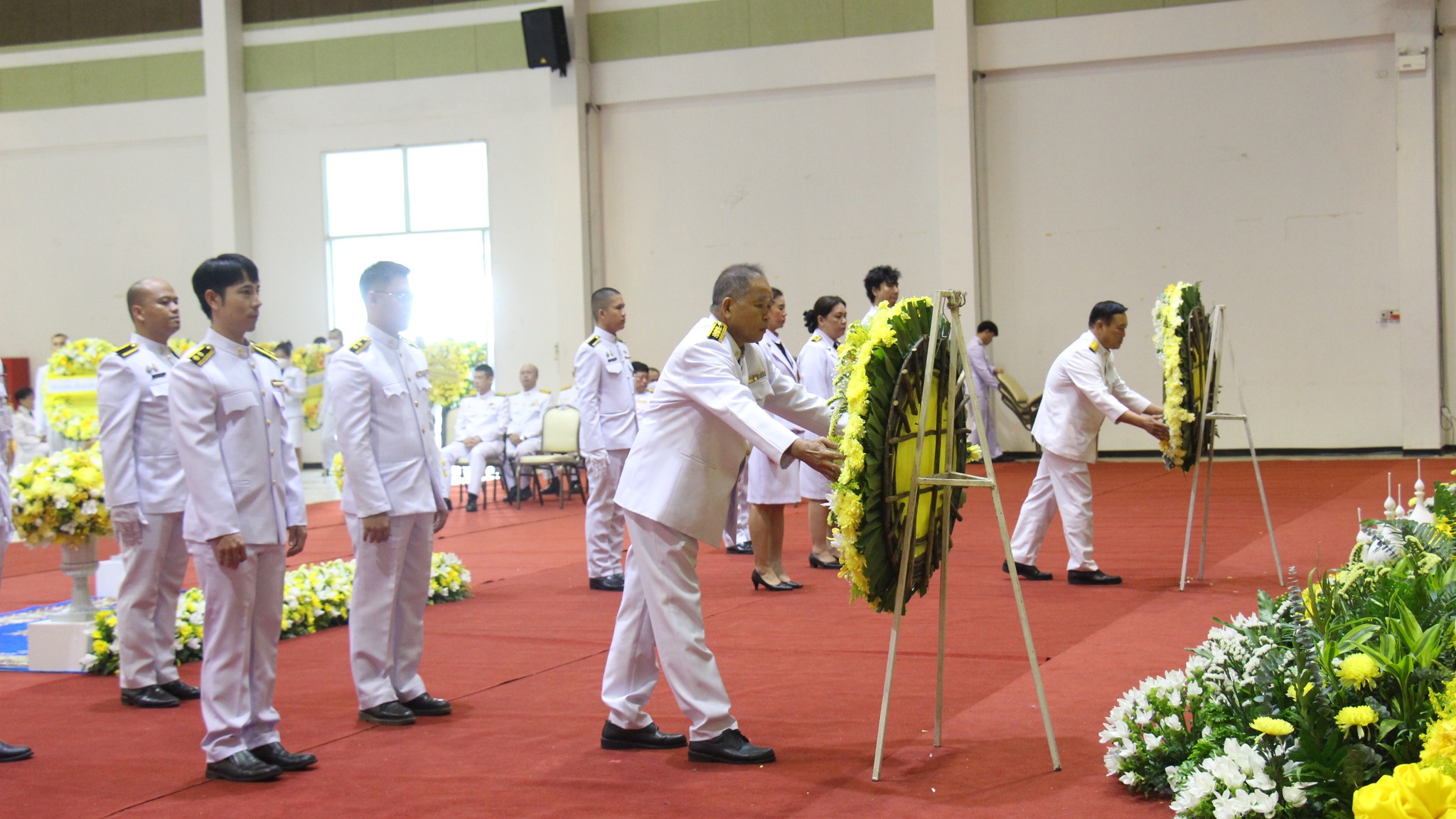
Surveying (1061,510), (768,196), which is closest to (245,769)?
(1061,510)

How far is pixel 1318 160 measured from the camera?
14750mm

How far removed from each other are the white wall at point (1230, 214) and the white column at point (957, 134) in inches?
18.2

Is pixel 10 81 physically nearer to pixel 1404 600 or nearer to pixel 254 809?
pixel 254 809

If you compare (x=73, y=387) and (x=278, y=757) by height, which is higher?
(x=73, y=387)

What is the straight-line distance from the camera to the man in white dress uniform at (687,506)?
169 inches

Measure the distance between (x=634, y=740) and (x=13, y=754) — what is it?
2206 mm

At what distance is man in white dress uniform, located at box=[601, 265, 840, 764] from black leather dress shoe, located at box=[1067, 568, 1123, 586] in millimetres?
3653

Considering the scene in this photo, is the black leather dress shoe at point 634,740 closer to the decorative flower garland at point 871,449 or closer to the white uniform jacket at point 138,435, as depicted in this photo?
the decorative flower garland at point 871,449

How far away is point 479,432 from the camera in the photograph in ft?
47.0

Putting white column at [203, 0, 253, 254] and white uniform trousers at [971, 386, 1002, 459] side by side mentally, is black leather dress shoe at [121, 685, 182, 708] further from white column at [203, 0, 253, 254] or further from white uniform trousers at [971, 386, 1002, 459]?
white column at [203, 0, 253, 254]

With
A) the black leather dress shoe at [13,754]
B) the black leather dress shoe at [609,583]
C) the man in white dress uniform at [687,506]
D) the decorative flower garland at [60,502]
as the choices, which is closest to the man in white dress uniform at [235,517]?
the black leather dress shoe at [13,754]

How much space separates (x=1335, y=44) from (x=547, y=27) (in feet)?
30.3

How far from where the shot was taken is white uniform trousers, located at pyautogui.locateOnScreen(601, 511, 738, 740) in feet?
14.1

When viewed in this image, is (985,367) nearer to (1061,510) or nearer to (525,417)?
(525,417)
